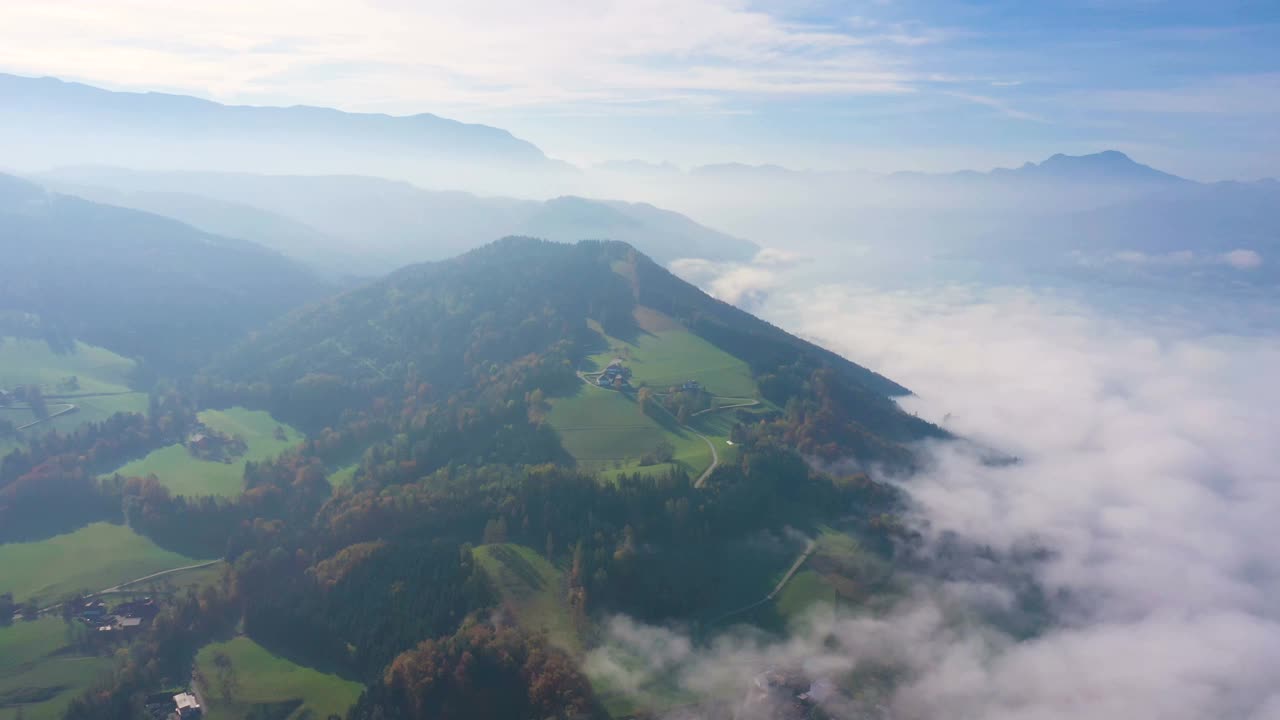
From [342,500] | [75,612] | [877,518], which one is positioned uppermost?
[877,518]

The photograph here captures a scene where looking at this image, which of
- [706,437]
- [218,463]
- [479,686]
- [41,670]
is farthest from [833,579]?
[218,463]

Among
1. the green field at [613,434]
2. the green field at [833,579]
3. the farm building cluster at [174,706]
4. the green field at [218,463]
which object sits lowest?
the farm building cluster at [174,706]

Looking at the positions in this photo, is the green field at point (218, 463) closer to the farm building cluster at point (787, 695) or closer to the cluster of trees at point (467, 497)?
the cluster of trees at point (467, 497)

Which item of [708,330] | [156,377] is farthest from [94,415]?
[708,330]

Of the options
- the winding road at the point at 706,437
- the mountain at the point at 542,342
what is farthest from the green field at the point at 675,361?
the winding road at the point at 706,437

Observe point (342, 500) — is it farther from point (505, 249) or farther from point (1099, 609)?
point (505, 249)

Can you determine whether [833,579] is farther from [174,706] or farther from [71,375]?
[71,375]
